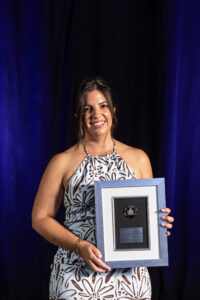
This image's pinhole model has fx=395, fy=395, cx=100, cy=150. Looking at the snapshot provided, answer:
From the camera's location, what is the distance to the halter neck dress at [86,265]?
52.1 inches

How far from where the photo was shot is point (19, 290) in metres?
2.20

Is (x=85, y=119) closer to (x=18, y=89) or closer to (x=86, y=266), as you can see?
(x=86, y=266)

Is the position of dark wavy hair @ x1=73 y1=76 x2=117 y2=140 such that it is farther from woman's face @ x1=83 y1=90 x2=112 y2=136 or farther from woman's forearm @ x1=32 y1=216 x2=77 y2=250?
woman's forearm @ x1=32 y1=216 x2=77 y2=250

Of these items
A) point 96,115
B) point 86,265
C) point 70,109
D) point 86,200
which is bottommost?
point 86,265

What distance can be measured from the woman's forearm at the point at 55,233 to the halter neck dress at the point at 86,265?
41 millimetres

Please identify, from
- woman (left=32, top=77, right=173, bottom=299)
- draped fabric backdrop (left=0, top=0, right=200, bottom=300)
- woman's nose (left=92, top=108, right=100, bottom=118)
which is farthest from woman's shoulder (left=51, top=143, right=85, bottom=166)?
draped fabric backdrop (left=0, top=0, right=200, bottom=300)

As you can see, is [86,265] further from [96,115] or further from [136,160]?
[96,115]

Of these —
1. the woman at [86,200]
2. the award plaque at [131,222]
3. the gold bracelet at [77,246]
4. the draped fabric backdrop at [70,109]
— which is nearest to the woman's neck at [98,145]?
the woman at [86,200]

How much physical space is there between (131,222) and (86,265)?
0.71 ft

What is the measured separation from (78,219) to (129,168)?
0.85 ft

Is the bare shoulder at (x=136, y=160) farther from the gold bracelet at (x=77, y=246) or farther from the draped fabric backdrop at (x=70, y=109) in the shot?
the draped fabric backdrop at (x=70, y=109)

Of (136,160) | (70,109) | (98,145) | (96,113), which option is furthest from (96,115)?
(70,109)

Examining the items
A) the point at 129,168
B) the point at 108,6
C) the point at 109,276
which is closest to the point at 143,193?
the point at 129,168

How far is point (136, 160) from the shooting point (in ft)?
4.90
